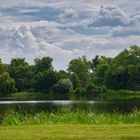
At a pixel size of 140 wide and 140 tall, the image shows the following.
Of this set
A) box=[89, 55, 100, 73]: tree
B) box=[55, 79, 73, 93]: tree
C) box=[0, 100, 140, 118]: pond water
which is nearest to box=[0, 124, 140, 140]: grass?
box=[0, 100, 140, 118]: pond water

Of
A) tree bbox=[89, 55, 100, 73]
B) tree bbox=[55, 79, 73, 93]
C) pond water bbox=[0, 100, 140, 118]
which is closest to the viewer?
pond water bbox=[0, 100, 140, 118]

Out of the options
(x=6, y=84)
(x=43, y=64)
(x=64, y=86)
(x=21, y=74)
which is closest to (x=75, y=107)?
(x=64, y=86)

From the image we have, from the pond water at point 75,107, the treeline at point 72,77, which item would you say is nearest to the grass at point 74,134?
the pond water at point 75,107

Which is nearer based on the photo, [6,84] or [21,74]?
[6,84]

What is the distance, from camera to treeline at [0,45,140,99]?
117456 mm

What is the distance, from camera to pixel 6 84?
116438 millimetres

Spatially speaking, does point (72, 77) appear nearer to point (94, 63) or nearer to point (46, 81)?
point (46, 81)

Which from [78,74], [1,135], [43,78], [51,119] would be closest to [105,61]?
[78,74]

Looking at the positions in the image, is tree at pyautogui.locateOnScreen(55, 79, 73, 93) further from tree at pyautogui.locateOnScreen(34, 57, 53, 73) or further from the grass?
the grass

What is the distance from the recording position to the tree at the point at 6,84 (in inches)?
4604

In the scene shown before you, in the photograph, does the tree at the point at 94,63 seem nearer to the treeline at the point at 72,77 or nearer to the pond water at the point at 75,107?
the treeline at the point at 72,77

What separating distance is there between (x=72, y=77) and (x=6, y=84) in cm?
1843

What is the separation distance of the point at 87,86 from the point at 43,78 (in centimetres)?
1162

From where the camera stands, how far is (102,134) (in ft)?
51.6
